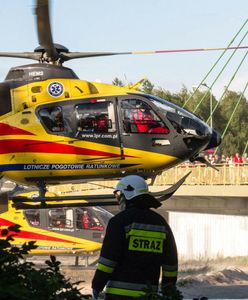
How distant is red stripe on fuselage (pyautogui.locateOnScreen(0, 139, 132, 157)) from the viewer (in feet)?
48.5

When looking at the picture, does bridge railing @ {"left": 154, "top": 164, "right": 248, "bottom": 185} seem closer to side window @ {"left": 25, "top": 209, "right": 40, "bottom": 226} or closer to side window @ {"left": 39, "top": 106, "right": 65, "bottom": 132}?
side window @ {"left": 25, "top": 209, "right": 40, "bottom": 226}

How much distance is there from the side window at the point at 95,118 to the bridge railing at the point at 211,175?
62.2 ft

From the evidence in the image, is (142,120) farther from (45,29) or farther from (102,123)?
(45,29)

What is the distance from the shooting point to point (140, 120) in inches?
582

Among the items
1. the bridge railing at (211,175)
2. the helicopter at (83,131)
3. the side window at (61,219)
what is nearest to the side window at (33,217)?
the side window at (61,219)

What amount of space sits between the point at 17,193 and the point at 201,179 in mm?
10332

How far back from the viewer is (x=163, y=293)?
5258 mm

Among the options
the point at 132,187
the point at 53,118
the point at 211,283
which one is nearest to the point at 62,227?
the point at 211,283

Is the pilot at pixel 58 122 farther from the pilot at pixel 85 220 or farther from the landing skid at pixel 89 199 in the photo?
the pilot at pixel 85 220

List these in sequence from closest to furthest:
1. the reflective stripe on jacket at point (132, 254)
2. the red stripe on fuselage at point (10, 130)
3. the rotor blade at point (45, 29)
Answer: the reflective stripe on jacket at point (132, 254) → the rotor blade at point (45, 29) → the red stripe on fuselage at point (10, 130)

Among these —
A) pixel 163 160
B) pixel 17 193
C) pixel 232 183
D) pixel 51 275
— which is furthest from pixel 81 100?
pixel 232 183

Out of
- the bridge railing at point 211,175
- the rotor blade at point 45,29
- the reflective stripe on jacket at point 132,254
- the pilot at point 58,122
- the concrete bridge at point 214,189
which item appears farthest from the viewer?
the concrete bridge at point 214,189

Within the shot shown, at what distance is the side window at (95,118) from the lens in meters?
14.7

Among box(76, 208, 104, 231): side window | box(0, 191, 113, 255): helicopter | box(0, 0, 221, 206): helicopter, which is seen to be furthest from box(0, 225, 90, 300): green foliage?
box(76, 208, 104, 231): side window
